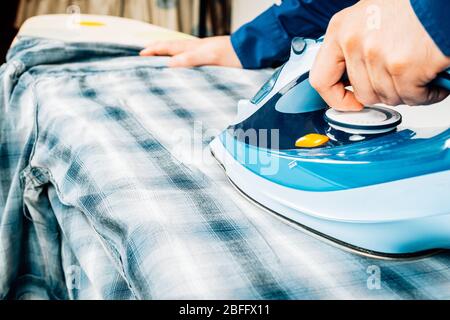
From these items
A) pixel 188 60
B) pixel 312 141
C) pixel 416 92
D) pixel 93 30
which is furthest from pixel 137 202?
pixel 93 30

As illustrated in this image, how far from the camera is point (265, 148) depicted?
0.73m

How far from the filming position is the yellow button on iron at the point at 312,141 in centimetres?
68

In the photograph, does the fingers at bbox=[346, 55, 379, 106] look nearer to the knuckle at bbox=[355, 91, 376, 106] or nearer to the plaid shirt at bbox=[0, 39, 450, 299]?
the knuckle at bbox=[355, 91, 376, 106]

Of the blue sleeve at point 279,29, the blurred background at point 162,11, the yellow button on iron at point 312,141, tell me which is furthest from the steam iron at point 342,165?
the blurred background at point 162,11

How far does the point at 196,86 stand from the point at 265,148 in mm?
418

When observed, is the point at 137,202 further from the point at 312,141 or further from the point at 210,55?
the point at 210,55

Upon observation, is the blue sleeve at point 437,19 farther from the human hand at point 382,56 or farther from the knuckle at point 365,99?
the knuckle at point 365,99

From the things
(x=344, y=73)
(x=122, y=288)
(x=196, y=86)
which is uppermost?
(x=344, y=73)

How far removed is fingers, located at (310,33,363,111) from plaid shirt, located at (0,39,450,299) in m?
0.17

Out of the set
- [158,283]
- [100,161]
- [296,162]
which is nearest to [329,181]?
[296,162]

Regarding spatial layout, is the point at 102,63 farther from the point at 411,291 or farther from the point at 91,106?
the point at 411,291

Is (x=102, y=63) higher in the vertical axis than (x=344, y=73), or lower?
lower

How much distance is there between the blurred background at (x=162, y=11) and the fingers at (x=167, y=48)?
1395mm
